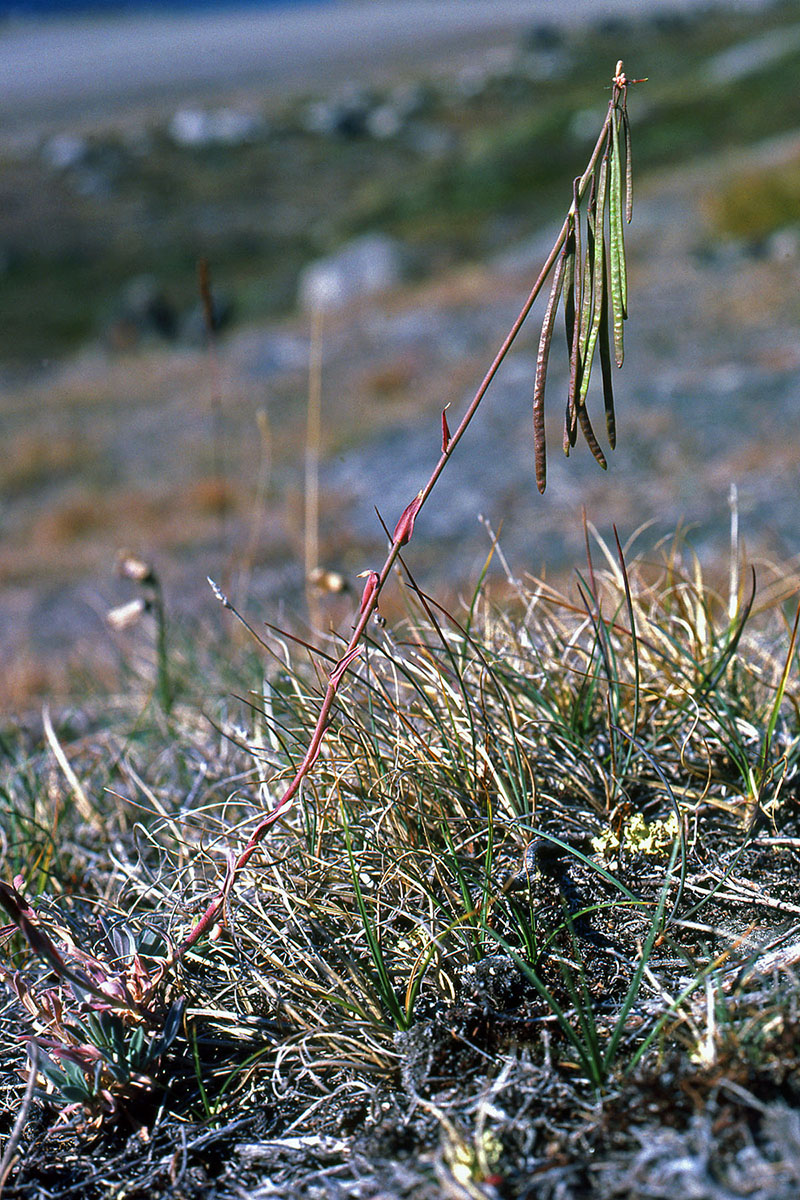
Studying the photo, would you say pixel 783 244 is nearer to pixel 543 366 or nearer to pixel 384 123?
pixel 543 366

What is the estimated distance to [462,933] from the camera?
1152mm

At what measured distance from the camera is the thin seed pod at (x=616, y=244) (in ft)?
3.07

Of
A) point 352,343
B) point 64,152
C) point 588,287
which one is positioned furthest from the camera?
point 64,152

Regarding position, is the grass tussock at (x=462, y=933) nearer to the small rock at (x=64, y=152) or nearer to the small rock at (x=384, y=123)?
the small rock at (x=64, y=152)

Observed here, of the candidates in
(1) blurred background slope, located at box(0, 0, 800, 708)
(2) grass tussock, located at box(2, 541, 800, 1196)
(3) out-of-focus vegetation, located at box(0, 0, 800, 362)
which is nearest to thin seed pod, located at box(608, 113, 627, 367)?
(2) grass tussock, located at box(2, 541, 800, 1196)

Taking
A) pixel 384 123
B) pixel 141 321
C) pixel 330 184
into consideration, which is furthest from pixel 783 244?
pixel 384 123

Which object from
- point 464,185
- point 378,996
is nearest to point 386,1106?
point 378,996

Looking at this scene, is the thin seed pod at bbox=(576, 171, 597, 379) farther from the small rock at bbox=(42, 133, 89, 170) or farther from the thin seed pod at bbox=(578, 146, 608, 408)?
the small rock at bbox=(42, 133, 89, 170)

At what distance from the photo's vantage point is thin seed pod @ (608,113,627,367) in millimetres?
935

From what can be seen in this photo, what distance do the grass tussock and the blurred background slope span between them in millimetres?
817

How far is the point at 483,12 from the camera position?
9338 centimetres

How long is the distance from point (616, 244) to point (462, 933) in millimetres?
795

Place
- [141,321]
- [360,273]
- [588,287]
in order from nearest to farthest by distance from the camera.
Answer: [588,287] < [360,273] < [141,321]

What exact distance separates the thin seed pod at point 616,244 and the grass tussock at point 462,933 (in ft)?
1.15
